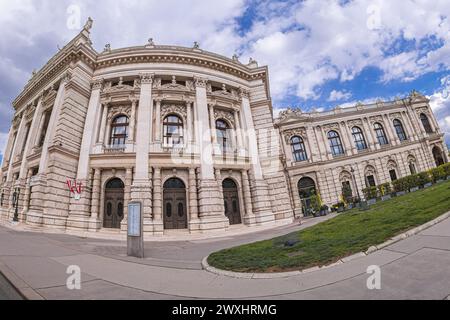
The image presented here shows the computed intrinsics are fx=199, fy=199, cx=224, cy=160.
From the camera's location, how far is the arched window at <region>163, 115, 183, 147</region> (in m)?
17.2

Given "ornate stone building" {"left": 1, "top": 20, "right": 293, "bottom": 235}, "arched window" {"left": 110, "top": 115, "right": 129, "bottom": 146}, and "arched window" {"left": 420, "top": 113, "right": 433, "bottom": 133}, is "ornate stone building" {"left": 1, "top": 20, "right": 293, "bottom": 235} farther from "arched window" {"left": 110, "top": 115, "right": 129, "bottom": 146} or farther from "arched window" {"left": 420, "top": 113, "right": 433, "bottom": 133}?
"arched window" {"left": 420, "top": 113, "right": 433, "bottom": 133}

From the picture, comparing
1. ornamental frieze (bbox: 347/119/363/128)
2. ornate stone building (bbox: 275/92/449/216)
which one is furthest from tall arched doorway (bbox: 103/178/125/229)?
ornamental frieze (bbox: 347/119/363/128)

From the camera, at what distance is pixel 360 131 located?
33.3 meters

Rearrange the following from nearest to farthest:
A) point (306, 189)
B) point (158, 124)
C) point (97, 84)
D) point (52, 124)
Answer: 1. point (52, 124)
2. point (158, 124)
3. point (97, 84)
4. point (306, 189)

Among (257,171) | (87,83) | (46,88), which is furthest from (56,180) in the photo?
(257,171)

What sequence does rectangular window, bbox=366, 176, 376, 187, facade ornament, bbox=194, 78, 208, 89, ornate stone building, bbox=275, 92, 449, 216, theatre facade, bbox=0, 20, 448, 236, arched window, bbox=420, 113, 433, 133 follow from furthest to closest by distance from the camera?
arched window, bbox=420, 113, 433, 133
rectangular window, bbox=366, 176, 376, 187
ornate stone building, bbox=275, 92, 449, 216
facade ornament, bbox=194, 78, 208, 89
theatre facade, bbox=0, 20, 448, 236

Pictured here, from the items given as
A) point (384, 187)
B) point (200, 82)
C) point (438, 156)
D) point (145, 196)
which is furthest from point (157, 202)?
point (438, 156)

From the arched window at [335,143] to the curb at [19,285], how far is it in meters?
35.8

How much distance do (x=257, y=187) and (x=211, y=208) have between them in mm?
4697

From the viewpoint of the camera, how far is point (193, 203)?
1502cm

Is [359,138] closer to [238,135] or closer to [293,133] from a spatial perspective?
[293,133]

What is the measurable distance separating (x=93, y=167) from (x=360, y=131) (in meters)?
37.8

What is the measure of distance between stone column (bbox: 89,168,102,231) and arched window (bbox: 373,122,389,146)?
39423mm
